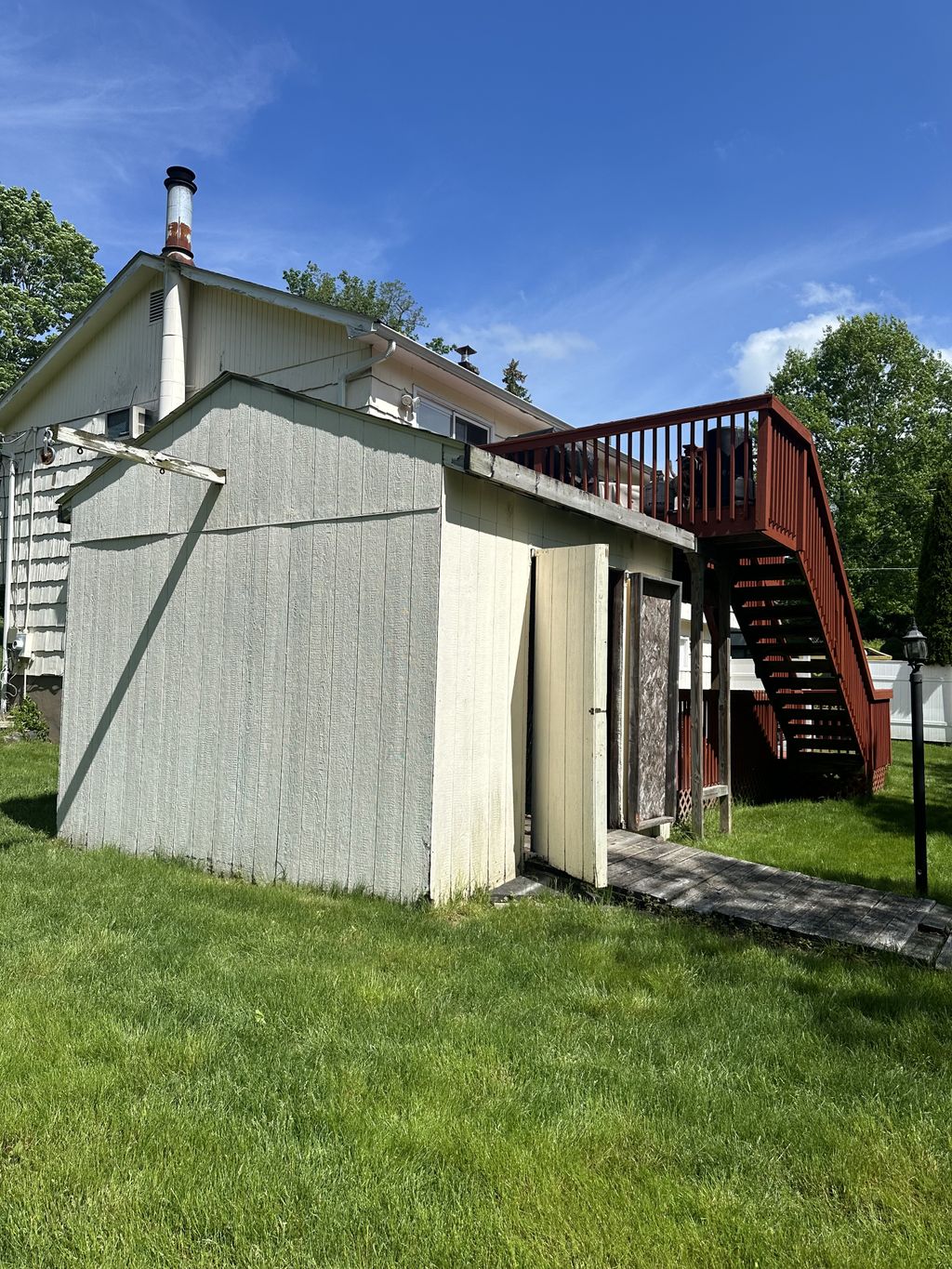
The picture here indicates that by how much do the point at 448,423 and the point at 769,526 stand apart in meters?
5.37

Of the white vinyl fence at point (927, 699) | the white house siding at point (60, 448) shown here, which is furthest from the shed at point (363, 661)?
the white vinyl fence at point (927, 699)

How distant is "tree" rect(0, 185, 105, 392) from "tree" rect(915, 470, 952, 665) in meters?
24.9

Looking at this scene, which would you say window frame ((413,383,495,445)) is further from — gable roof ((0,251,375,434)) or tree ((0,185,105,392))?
tree ((0,185,105,392))

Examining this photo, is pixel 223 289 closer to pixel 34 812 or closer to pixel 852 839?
pixel 34 812

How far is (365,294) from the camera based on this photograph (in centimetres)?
3562

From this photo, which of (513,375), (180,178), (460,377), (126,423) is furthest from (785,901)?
(513,375)

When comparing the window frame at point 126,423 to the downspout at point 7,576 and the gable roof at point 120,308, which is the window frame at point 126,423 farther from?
the downspout at point 7,576

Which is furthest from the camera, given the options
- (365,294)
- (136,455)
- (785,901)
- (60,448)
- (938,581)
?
(365,294)

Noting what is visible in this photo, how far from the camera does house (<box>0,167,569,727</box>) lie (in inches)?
408

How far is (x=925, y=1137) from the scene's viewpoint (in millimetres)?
2785

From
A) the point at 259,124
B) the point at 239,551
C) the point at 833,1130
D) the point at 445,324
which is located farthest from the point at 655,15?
the point at 445,324

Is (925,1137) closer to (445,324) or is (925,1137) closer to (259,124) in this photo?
(259,124)

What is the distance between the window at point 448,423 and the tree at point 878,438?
2269 centimetres

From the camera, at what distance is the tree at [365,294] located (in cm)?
3541
